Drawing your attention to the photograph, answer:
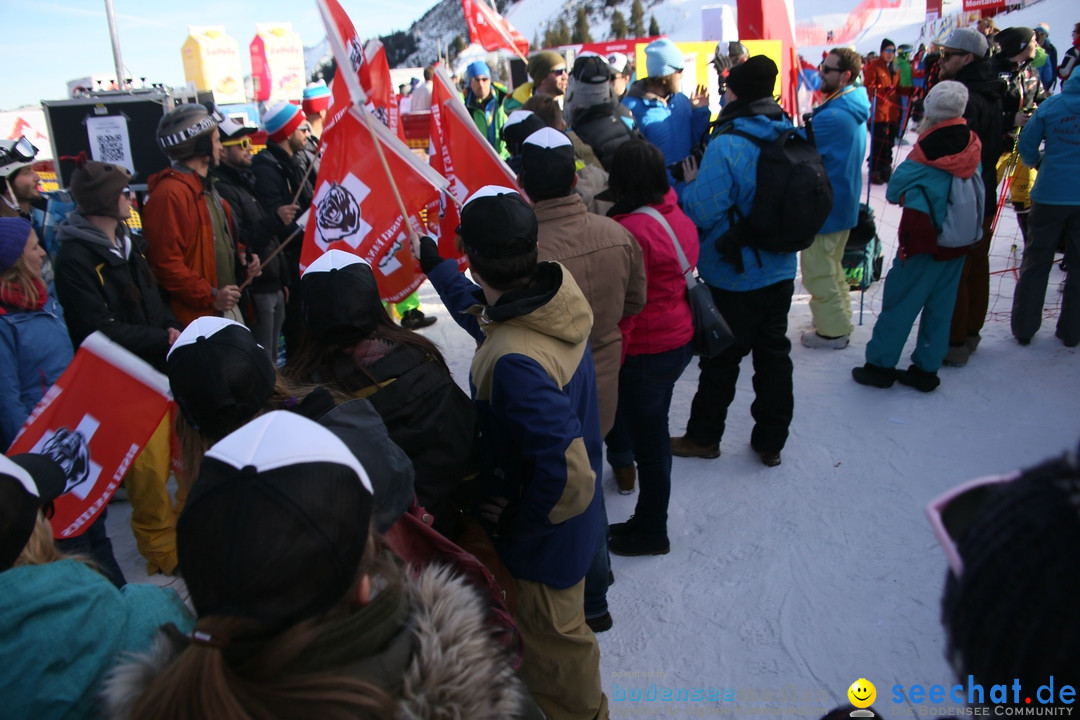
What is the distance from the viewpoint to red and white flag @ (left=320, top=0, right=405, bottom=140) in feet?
10.7

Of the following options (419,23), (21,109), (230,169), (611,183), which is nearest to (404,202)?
(611,183)

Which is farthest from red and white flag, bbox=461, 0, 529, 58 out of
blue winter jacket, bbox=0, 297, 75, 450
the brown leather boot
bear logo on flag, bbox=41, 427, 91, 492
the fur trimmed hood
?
the fur trimmed hood

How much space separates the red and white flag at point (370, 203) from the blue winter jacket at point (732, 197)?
139 cm

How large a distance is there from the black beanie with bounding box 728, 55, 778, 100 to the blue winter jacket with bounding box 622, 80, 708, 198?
194 centimetres

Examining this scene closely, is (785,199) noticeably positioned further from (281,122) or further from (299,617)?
(281,122)

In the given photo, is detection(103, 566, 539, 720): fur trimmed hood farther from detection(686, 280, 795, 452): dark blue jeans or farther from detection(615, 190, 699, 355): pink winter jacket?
Answer: detection(686, 280, 795, 452): dark blue jeans

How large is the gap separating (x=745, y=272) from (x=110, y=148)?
5.01 metres

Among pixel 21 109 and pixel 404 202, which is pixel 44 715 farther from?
pixel 21 109

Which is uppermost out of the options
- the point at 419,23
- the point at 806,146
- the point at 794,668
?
the point at 419,23

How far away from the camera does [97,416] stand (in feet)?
7.56

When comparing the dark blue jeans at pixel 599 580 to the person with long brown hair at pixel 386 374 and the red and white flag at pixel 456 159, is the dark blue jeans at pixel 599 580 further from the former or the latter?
the red and white flag at pixel 456 159

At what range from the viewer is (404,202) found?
348 cm

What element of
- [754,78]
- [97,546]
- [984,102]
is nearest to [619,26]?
[984,102]

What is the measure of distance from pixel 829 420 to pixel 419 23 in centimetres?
13625
